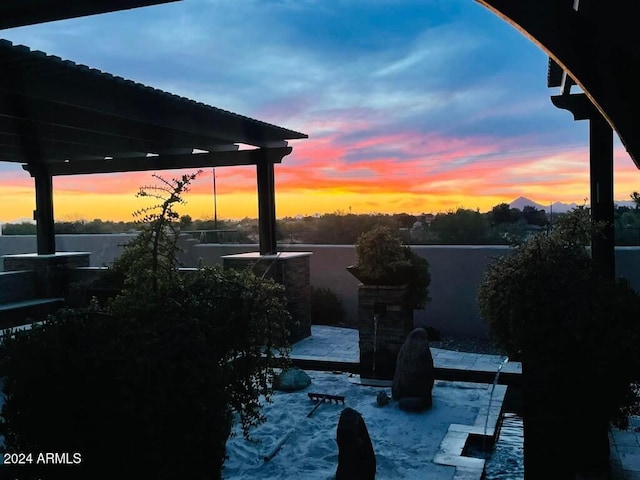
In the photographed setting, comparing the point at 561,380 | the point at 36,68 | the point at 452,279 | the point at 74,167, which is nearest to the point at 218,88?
the point at 74,167

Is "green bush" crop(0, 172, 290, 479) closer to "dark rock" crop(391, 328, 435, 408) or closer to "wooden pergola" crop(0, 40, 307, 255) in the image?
"wooden pergola" crop(0, 40, 307, 255)

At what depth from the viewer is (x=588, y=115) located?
5961 millimetres

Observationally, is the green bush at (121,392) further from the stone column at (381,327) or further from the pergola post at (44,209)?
the pergola post at (44,209)

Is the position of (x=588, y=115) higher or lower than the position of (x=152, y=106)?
lower

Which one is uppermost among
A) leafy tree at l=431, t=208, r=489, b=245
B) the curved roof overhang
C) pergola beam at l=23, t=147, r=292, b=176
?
pergola beam at l=23, t=147, r=292, b=176

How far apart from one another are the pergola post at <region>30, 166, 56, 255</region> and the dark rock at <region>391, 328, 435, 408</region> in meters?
8.79

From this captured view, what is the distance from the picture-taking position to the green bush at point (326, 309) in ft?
37.4

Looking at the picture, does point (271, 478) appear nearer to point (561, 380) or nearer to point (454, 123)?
point (561, 380)

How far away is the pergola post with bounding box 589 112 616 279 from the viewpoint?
5730 mm

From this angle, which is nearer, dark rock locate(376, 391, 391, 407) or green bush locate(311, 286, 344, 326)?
dark rock locate(376, 391, 391, 407)

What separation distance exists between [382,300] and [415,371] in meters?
1.43

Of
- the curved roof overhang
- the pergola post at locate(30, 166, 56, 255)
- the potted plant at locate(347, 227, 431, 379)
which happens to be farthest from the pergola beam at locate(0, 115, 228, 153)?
the curved roof overhang

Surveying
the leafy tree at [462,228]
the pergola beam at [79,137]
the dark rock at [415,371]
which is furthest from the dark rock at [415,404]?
the leafy tree at [462,228]

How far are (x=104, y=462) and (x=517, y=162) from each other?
13.3 meters
